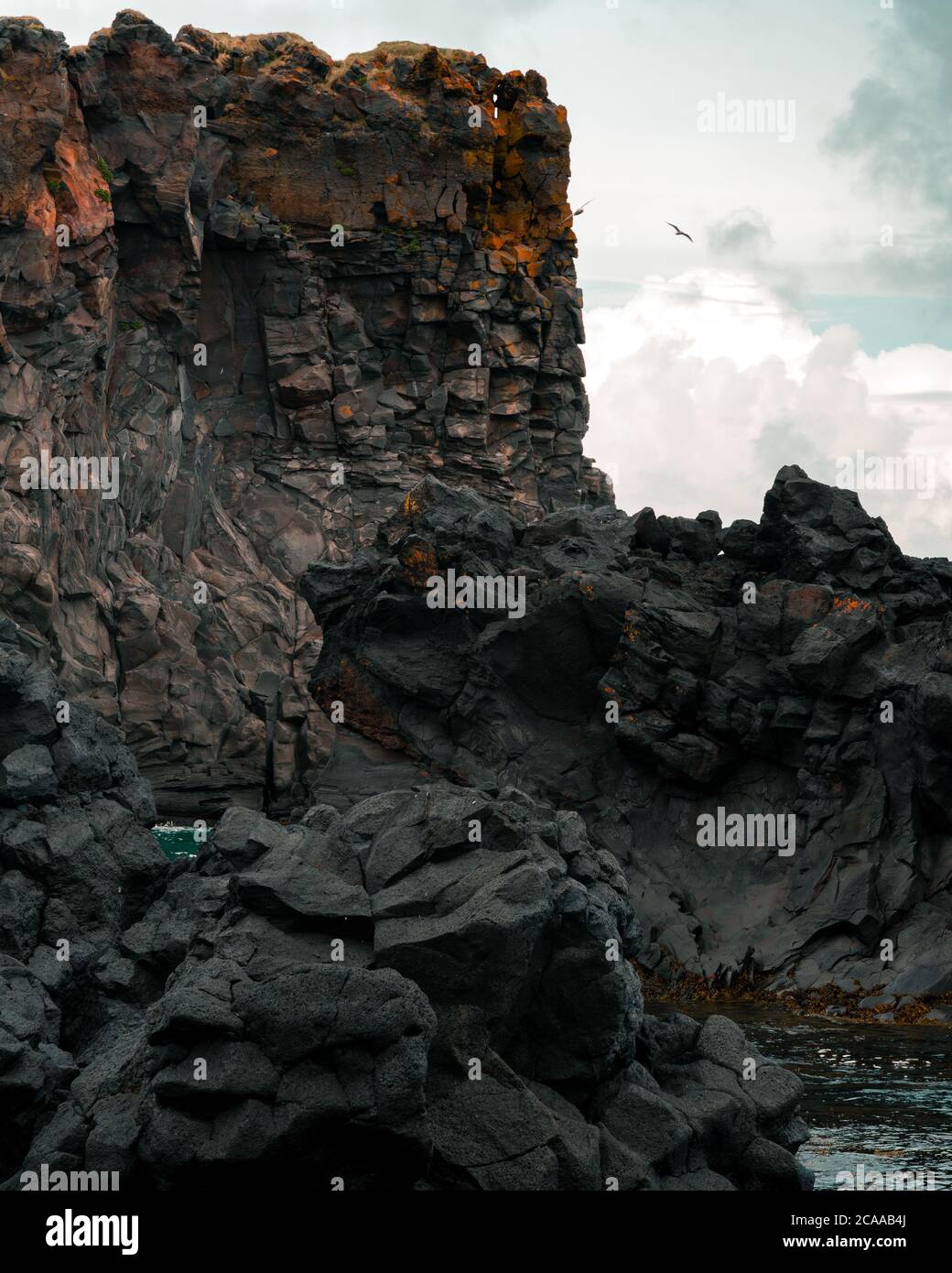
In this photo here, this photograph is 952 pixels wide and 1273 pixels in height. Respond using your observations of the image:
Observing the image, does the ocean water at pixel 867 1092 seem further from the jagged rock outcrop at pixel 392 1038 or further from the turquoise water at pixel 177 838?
the turquoise water at pixel 177 838

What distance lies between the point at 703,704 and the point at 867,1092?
16197 millimetres

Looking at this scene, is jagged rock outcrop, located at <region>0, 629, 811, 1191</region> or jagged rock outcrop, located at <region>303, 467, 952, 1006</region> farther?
jagged rock outcrop, located at <region>303, 467, 952, 1006</region>

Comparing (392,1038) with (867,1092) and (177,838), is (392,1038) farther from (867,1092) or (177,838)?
(177,838)

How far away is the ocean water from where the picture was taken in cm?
2116

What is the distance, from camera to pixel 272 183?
9062 cm

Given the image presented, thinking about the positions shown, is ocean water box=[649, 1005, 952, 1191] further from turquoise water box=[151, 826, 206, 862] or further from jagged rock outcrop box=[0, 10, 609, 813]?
jagged rock outcrop box=[0, 10, 609, 813]

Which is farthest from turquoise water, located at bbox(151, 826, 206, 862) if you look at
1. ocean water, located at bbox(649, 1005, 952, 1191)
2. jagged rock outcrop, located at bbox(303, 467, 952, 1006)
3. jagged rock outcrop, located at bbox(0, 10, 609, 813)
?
ocean water, located at bbox(649, 1005, 952, 1191)

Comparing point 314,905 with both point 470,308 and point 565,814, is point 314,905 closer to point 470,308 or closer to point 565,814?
point 565,814

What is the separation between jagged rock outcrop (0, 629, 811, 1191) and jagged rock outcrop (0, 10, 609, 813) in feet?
156

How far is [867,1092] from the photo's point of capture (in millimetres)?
26234

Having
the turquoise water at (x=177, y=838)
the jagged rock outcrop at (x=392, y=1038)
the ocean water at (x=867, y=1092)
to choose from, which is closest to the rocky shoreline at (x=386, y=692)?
the jagged rock outcrop at (x=392, y=1038)

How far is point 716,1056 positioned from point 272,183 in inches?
3169

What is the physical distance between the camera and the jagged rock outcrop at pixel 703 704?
3719 cm

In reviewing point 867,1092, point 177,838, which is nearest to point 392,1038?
point 867,1092
